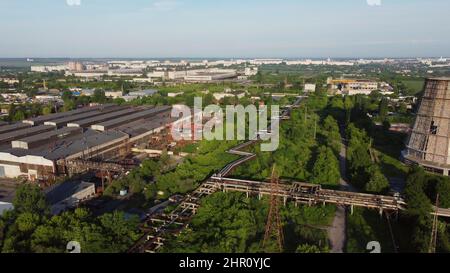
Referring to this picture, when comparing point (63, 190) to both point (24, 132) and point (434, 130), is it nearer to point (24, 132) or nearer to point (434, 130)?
point (24, 132)

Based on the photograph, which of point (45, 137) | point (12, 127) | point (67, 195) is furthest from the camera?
point (12, 127)

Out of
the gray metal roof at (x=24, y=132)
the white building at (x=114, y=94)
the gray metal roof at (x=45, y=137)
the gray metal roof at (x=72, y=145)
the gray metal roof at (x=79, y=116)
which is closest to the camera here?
the gray metal roof at (x=72, y=145)

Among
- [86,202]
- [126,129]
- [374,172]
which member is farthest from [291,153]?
[126,129]

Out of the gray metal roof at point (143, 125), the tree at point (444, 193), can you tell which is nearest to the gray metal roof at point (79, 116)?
the gray metal roof at point (143, 125)

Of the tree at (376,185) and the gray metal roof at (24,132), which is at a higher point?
the gray metal roof at (24,132)

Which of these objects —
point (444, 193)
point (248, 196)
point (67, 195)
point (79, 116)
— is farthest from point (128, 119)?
point (444, 193)

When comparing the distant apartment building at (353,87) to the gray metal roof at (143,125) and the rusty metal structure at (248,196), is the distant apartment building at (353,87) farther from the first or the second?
the rusty metal structure at (248,196)
